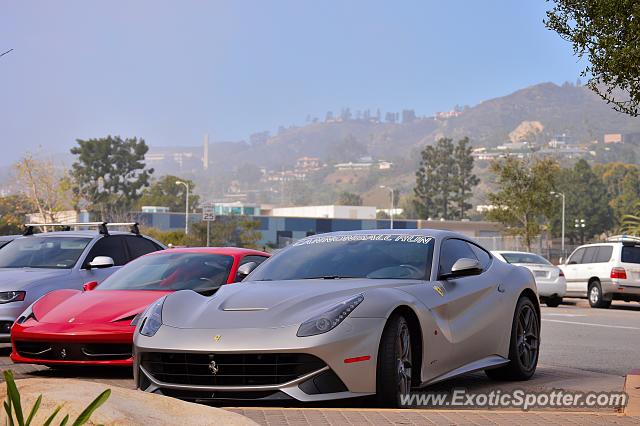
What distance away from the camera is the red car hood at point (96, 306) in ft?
33.5

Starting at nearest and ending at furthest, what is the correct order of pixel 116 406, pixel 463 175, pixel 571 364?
pixel 116 406, pixel 571 364, pixel 463 175

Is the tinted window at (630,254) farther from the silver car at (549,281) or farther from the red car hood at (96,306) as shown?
the red car hood at (96,306)

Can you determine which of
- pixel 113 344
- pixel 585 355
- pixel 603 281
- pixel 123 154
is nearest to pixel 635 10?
pixel 585 355

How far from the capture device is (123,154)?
454ft

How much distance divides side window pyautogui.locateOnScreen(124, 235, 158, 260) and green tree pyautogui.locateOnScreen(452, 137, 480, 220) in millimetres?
155904

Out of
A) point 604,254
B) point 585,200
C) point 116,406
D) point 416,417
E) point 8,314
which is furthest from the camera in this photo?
point 585,200

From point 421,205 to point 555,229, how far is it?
2745 cm

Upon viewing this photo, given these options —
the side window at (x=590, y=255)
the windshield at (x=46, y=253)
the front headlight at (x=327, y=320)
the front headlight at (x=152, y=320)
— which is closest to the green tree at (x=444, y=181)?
the side window at (x=590, y=255)

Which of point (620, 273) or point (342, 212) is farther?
point (342, 212)

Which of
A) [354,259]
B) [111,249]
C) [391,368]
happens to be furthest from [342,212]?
A: [391,368]

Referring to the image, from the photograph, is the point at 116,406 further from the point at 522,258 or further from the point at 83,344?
the point at 522,258

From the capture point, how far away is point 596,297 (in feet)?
89.8

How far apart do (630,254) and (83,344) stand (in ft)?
63.9

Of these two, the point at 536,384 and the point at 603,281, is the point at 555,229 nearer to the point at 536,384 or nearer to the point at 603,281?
the point at 603,281
